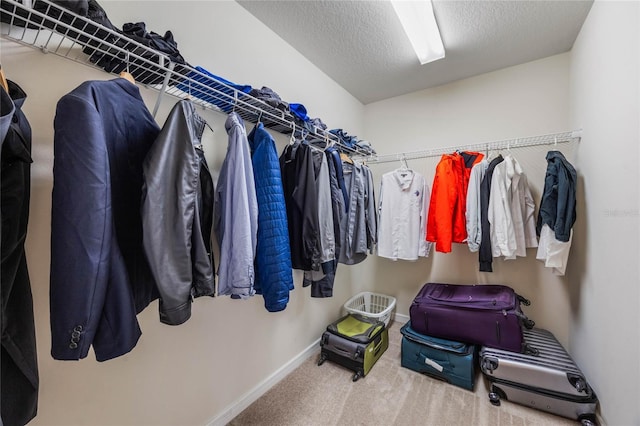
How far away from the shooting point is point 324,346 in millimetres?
2059

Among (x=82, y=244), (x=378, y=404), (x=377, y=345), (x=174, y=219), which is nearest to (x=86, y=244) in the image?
(x=82, y=244)

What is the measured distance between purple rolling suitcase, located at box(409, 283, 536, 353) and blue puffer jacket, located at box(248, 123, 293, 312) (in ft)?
4.52

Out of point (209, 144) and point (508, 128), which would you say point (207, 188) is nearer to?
point (209, 144)

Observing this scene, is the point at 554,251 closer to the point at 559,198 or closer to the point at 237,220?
the point at 559,198

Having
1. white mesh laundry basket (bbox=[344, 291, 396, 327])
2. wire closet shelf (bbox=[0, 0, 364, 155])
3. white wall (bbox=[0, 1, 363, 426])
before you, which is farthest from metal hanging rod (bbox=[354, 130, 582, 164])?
wire closet shelf (bbox=[0, 0, 364, 155])

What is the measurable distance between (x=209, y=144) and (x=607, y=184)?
217 cm

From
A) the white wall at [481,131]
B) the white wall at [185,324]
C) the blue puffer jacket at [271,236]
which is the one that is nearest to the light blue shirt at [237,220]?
the blue puffer jacket at [271,236]

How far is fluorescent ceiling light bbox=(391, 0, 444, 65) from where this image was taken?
1503 millimetres

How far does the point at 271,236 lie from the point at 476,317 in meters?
1.67

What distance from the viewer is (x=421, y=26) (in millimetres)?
1676

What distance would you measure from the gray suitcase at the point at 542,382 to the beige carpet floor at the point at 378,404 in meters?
0.07

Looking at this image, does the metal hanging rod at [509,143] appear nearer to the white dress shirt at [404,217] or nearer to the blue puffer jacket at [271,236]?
the white dress shirt at [404,217]

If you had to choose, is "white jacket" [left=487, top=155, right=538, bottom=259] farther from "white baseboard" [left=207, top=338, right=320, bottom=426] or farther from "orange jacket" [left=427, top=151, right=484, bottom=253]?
"white baseboard" [left=207, top=338, right=320, bottom=426]

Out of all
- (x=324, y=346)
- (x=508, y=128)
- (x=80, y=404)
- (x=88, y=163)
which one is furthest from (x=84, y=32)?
(x=508, y=128)
